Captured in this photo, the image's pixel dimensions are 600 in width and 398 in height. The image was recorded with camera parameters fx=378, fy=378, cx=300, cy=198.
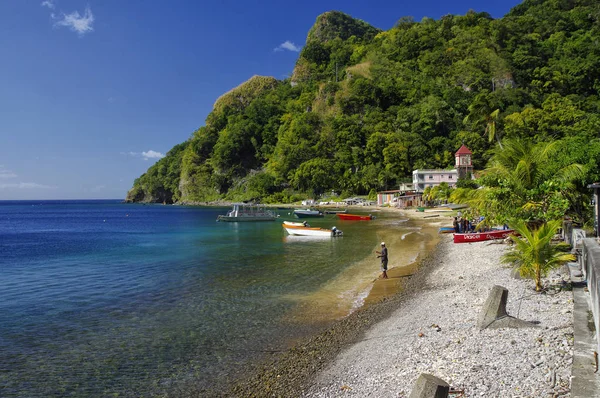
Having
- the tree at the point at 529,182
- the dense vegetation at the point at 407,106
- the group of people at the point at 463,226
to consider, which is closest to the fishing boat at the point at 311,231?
the group of people at the point at 463,226

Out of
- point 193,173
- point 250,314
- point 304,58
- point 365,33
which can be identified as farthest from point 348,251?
point 365,33

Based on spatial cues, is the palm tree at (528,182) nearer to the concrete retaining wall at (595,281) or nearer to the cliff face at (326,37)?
the concrete retaining wall at (595,281)

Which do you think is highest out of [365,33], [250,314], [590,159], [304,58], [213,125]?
[365,33]

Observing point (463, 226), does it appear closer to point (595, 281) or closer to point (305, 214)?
point (595, 281)

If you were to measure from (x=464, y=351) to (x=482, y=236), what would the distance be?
20.3 metres

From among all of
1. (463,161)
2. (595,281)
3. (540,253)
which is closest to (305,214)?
(463,161)

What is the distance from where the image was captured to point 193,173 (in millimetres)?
145000

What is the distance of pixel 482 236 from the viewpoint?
25.8 m

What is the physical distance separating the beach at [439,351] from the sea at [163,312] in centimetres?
126

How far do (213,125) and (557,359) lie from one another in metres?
155

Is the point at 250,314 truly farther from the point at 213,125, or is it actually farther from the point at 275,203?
the point at 213,125

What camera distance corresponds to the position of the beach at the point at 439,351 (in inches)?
251

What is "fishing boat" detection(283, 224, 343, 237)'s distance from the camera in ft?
120

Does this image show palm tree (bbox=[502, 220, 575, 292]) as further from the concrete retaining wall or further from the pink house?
the pink house
